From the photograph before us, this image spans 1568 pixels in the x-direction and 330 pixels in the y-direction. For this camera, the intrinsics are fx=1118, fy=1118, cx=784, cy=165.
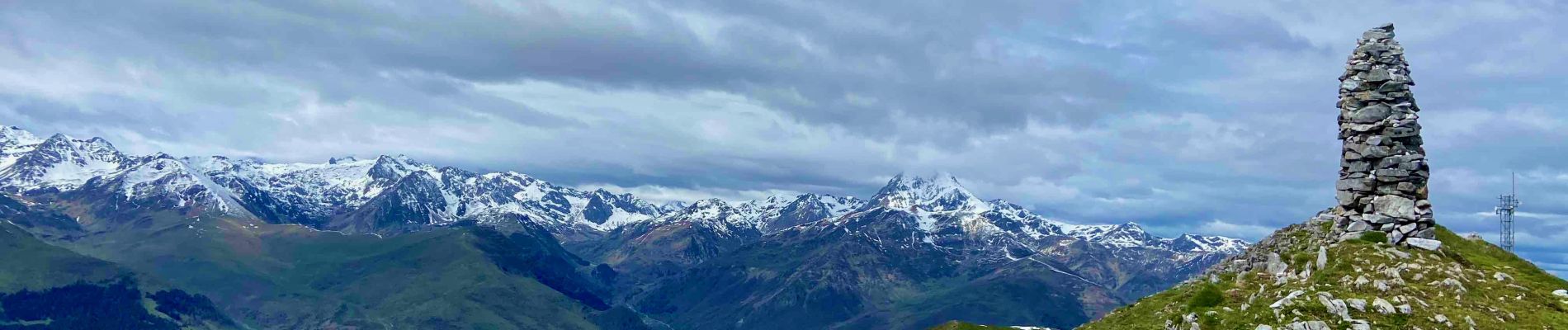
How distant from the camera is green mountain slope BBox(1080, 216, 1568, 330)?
53781 millimetres

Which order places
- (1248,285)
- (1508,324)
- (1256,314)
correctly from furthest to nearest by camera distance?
(1248,285), (1256,314), (1508,324)

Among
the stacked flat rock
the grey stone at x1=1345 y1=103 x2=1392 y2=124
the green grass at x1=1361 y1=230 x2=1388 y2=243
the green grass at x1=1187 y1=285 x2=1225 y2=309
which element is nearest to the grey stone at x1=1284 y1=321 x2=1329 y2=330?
the green grass at x1=1187 y1=285 x2=1225 y2=309

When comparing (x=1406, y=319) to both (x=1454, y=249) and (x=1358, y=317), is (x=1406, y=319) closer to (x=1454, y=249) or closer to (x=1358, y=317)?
(x=1358, y=317)

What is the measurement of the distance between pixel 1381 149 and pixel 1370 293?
15713 mm

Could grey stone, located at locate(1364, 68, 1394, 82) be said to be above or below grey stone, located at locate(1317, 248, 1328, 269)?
above

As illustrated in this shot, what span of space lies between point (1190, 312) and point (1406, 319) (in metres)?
10.3

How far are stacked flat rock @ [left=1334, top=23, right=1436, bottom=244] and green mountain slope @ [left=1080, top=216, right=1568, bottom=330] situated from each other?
2.11 m

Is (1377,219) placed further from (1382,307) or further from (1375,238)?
(1382,307)

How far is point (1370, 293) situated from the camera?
188ft

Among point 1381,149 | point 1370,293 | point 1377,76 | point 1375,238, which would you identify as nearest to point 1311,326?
point 1370,293

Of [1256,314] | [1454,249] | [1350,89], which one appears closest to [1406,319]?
[1256,314]

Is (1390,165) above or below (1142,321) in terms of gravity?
above

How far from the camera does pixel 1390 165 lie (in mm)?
68625

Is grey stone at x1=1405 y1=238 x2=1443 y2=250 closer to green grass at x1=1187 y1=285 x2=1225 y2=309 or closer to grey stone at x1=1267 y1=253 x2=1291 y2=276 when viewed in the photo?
grey stone at x1=1267 y1=253 x2=1291 y2=276
